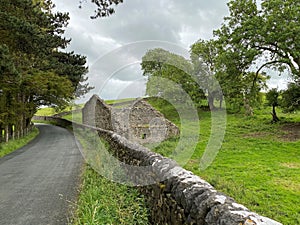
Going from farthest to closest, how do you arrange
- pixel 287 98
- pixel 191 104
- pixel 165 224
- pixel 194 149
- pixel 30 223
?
pixel 191 104 < pixel 287 98 < pixel 194 149 < pixel 30 223 < pixel 165 224

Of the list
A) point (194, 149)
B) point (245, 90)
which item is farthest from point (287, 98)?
point (194, 149)

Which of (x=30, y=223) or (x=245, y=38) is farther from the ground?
(x=245, y=38)

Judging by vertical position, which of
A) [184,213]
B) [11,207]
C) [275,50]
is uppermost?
[275,50]

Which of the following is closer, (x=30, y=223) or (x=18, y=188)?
(x=30, y=223)

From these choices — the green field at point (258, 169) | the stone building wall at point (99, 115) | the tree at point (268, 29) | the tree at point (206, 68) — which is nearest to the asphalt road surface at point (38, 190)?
the green field at point (258, 169)

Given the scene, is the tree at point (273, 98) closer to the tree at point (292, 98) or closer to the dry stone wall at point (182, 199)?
the tree at point (292, 98)

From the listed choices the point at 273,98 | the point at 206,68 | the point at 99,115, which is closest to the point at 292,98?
the point at 273,98

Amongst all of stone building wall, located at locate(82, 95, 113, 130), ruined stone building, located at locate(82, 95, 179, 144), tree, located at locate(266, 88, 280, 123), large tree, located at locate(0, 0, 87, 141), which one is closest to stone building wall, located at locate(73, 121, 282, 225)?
large tree, located at locate(0, 0, 87, 141)

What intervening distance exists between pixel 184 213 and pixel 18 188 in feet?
17.2

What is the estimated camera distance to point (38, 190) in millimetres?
6355

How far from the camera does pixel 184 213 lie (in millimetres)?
3133

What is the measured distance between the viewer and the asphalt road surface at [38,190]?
4730mm

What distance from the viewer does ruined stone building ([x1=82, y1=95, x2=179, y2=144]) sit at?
14.7 meters

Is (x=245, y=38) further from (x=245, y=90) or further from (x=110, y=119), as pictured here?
(x=110, y=119)
